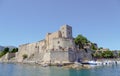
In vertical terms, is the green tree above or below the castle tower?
below

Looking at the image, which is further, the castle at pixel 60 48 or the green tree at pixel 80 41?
the green tree at pixel 80 41

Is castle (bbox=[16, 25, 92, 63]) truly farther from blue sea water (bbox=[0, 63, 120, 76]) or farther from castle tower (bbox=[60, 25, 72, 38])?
blue sea water (bbox=[0, 63, 120, 76])

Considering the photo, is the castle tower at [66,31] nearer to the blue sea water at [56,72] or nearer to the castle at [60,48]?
the castle at [60,48]

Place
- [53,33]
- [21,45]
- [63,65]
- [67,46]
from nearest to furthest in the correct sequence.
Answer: [63,65]
[67,46]
[53,33]
[21,45]

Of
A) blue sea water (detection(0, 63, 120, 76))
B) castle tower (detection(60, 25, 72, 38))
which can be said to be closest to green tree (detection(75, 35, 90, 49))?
castle tower (detection(60, 25, 72, 38))

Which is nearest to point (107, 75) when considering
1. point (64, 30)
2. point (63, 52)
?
point (63, 52)

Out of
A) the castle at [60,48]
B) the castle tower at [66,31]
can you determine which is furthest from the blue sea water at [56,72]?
the castle tower at [66,31]

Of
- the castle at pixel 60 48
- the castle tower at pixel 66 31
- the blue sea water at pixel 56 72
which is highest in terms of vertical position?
the castle tower at pixel 66 31

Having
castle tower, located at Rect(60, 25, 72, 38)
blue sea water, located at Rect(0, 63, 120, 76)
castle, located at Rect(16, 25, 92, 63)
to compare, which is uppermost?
castle tower, located at Rect(60, 25, 72, 38)

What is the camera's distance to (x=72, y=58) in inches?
1357

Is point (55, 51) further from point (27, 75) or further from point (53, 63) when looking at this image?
point (27, 75)

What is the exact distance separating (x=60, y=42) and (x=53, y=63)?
219 inches

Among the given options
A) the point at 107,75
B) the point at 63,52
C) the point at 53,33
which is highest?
the point at 53,33

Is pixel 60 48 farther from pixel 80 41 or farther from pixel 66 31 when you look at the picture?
pixel 80 41
